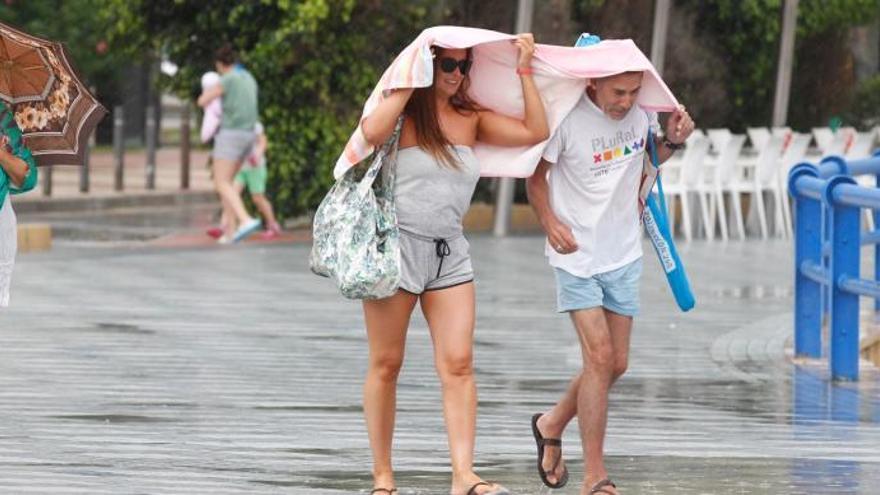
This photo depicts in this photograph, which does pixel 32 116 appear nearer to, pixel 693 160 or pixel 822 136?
Answer: pixel 693 160

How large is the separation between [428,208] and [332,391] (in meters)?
3.75

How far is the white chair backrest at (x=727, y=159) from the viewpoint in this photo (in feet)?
76.9

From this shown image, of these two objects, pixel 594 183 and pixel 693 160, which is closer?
pixel 594 183

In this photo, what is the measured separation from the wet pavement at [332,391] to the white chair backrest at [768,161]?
507 cm

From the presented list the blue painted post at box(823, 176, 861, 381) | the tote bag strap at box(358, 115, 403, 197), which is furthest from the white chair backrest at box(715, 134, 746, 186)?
the tote bag strap at box(358, 115, 403, 197)

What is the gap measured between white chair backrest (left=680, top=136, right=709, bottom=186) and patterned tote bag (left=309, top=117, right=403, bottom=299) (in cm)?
1512

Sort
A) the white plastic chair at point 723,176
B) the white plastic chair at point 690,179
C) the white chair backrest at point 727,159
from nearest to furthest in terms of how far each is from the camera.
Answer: the white plastic chair at point 690,179 → the white plastic chair at point 723,176 → the white chair backrest at point 727,159

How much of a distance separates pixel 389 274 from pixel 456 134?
56 cm

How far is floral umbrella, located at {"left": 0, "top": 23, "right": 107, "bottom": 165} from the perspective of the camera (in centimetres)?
928

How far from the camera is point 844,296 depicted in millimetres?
12336

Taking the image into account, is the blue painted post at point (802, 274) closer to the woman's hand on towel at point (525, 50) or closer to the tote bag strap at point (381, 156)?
the woman's hand on towel at point (525, 50)

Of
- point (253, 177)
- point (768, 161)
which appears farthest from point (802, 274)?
point (768, 161)

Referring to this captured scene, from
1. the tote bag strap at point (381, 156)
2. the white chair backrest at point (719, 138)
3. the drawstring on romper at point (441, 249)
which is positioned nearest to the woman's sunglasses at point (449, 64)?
the tote bag strap at point (381, 156)

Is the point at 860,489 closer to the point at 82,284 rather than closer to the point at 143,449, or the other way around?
the point at 143,449
